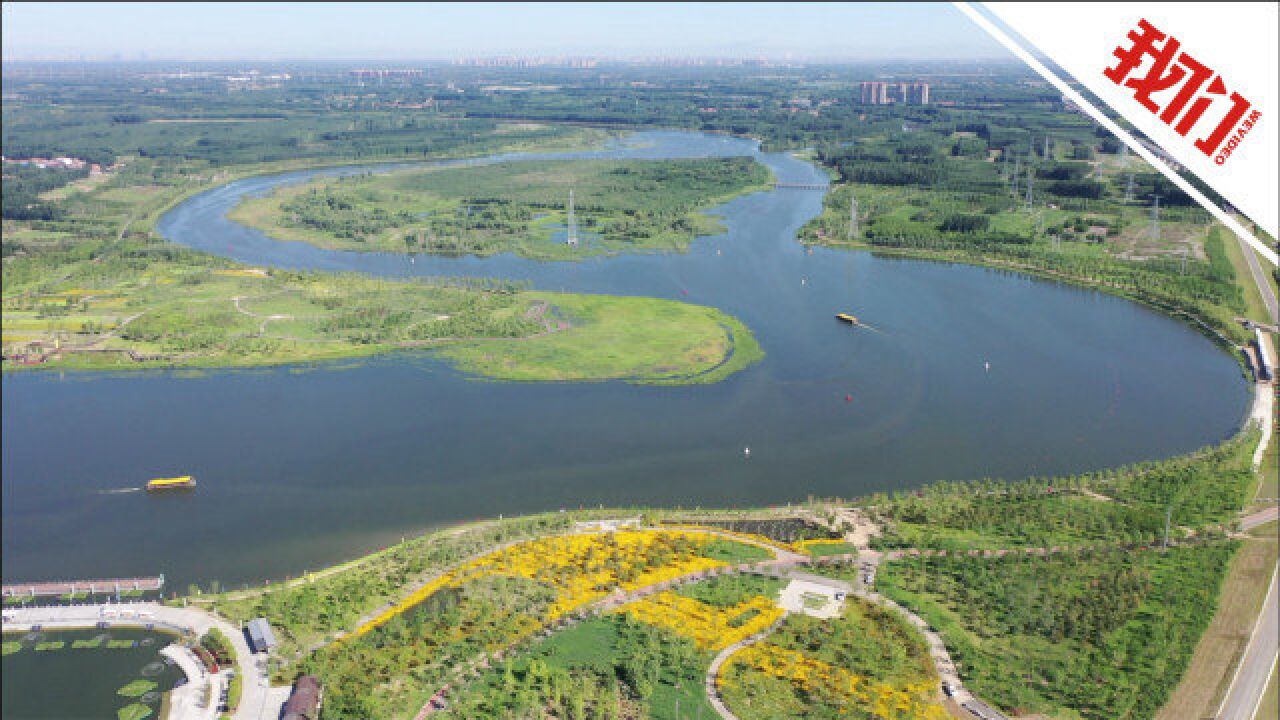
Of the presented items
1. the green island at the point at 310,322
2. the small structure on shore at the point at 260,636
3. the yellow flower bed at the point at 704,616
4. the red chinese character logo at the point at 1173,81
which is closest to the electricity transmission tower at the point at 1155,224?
the green island at the point at 310,322

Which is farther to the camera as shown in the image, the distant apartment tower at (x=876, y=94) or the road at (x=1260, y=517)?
the distant apartment tower at (x=876, y=94)

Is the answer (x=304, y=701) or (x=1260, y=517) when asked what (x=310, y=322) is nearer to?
(x=304, y=701)

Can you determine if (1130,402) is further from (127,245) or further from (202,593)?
(127,245)

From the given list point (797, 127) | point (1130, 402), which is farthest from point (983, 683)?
point (797, 127)

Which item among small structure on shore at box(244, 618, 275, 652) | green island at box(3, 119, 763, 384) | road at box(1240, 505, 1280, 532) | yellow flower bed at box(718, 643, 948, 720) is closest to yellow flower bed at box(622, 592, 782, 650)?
yellow flower bed at box(718, 643, 948, 720)

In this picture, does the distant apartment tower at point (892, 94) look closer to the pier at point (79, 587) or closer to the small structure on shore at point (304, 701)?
the pier at point (79, 587)
